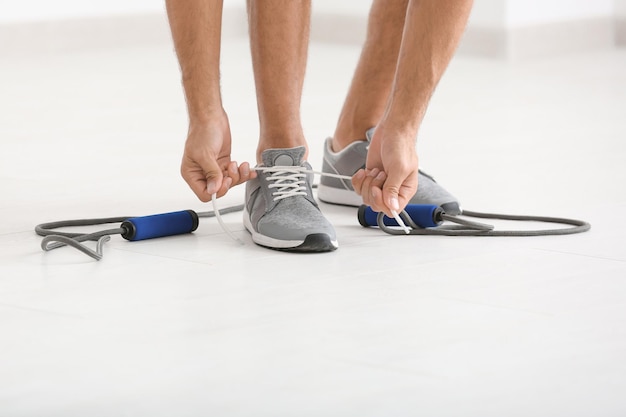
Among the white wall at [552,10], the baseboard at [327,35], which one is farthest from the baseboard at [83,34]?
the white wall at [552,10]

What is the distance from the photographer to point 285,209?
5.49ft

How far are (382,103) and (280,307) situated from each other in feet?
2.44

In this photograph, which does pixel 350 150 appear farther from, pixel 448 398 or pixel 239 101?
pixel 239 101

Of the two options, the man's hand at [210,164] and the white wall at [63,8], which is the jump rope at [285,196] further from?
the white wall at [63,8]

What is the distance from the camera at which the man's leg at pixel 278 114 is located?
1.70 metres

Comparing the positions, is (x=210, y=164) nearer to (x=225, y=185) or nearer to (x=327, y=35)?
(x=225, y=185)

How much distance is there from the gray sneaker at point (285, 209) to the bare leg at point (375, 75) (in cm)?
26

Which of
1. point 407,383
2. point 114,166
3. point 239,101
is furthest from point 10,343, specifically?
point 239,101

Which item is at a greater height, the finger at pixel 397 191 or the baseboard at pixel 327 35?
the baseboard at pixel 327 35

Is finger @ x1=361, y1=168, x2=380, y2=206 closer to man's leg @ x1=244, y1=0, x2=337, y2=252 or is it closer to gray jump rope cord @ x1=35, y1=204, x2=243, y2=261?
man's leg @ x1=244, y1=0, x2=337, y2=252

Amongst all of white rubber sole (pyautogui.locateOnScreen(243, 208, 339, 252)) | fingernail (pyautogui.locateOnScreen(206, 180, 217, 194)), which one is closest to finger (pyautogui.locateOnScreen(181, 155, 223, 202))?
fingernail (pyautogui.locateOnScreen(206, 180, 217, 194))

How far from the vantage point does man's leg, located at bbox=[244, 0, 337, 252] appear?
1.70 m

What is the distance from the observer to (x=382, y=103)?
6.57ft

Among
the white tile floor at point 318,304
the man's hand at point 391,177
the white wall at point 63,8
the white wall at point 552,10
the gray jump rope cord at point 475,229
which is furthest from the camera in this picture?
the white wall at point 63,8
